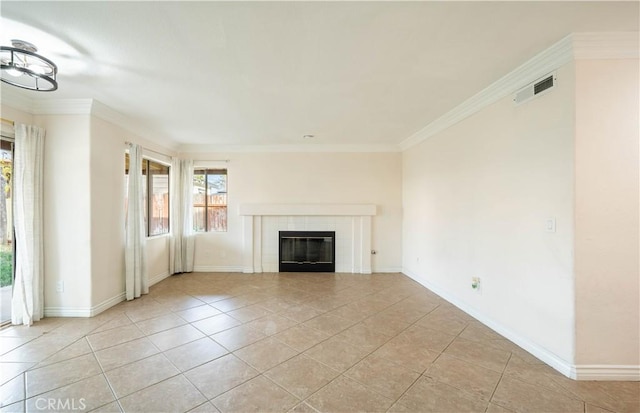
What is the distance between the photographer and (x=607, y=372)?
1831 millimetres

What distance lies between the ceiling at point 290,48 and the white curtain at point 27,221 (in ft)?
1.82

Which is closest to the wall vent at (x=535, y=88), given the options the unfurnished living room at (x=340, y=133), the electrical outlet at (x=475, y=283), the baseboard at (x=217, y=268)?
the unfurnished living room at (x=340, y=133)

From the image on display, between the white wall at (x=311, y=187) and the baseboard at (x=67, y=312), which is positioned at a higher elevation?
the white wall at (x=311, y=187)

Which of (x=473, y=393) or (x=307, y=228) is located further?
(x=307, y=228)

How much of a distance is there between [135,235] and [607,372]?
5067 millimetres

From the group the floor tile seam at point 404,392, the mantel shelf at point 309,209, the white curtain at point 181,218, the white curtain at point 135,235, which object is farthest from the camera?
the mantel shelf at point 309,209

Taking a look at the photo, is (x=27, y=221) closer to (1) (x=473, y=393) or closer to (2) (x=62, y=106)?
(2) (x=62, y=106)

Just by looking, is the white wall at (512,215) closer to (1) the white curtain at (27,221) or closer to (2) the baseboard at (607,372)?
(2) the baseboard at (607,372)

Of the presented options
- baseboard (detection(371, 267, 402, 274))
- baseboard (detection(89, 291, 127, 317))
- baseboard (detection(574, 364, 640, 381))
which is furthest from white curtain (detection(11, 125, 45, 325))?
baseboard (detection(574, 364, 640, 381))

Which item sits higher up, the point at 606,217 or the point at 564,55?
the point at 564,55

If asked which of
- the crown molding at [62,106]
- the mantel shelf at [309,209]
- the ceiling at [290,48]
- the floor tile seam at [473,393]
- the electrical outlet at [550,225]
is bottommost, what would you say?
the floor tile seam at [473,393]

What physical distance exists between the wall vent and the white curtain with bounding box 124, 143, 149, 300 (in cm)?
460

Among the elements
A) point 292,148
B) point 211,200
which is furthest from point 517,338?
point 211,200

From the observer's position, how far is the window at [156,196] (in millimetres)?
4141
